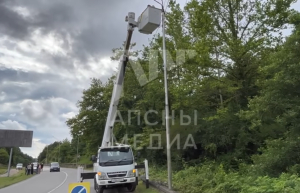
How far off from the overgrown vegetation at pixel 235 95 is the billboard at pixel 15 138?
89.8ft

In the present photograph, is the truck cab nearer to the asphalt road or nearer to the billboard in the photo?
the asphalt road

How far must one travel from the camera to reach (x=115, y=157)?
14227 mm

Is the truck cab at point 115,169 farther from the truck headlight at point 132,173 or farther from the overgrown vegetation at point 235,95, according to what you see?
the overgrown vegetation at point 235,95

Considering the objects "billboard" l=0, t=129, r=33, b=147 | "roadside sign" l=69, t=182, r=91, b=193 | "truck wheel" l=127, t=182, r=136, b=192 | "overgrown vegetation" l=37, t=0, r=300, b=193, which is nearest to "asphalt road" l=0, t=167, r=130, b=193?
"truck wheel" l=127, t=182, r=136, b=192

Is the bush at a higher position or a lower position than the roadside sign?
lower

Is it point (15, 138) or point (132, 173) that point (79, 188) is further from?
point (15, 138)

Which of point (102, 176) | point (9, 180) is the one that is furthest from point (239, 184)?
point (9, 180)

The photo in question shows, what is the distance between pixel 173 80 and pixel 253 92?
685 centimetres

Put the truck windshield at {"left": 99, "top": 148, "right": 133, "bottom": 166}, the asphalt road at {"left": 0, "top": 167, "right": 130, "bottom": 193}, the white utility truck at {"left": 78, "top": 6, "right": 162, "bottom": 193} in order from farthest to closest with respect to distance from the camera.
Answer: the asphalt road at {"left": 0, "top": 167, "right": 130, "bottom": 193}, the truck windshield at {"left": 99, "top": 148, "right": 133, "bottom": 166}, the white utility truck at {"left": 78, "top": 6, "right": 162, "bottom": 193}

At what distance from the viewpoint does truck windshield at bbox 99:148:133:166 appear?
14.0 m

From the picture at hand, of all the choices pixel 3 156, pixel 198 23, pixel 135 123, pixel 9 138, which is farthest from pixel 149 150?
pixel 3 156

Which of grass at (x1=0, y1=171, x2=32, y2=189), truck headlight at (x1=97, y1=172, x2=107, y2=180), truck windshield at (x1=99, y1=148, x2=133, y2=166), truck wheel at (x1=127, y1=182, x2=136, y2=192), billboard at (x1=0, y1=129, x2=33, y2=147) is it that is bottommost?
grass at (x1=0, y1=171, x2=32, y2=189)

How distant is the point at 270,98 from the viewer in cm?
1156

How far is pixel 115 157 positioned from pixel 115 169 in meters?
0.75
